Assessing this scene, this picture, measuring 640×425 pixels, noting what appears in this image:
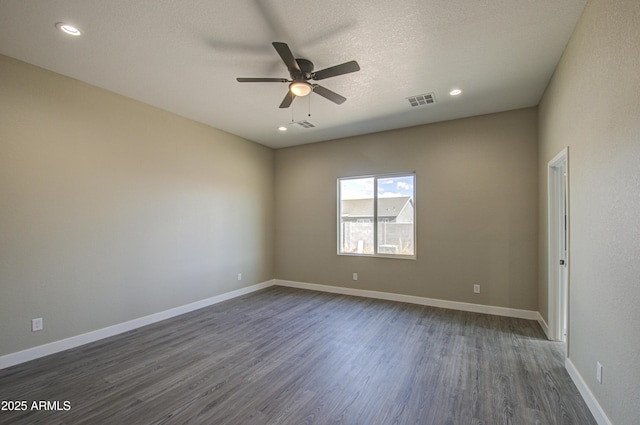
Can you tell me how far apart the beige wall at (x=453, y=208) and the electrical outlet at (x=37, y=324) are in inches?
159

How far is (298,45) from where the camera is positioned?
2.64 metres

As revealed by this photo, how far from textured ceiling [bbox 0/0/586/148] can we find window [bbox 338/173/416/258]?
1.64 metres

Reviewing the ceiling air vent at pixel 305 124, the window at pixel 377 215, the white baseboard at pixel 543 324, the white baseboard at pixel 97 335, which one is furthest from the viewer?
the window at pixel 377 215

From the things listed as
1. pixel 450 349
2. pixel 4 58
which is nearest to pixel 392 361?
pixel 450 349

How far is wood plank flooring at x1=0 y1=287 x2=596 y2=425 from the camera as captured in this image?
2070 millimetres

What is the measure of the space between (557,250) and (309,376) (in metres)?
3.19

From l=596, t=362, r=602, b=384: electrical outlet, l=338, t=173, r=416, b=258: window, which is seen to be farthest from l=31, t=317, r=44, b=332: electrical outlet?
l=596, t=362, r=602, b=384: electrical outlet

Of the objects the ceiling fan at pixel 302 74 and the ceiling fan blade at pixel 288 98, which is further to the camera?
the ceiling fan blade at pixel 288 98

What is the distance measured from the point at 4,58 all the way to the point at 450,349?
5.52m

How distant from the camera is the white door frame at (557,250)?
3281 mm

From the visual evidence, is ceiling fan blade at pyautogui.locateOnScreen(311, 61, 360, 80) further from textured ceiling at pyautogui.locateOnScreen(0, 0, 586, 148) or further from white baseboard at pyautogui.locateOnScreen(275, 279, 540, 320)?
white baseboard at pyautogui.locateOnScreen(275, 279, 540, 320)

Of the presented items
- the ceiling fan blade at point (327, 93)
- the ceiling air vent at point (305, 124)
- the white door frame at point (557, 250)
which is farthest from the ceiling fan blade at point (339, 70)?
A: the white door frame at point (557, 250)

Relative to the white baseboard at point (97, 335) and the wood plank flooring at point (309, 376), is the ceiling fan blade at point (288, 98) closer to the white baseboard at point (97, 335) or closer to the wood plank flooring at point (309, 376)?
the wood plank flooring at point (309, 376)

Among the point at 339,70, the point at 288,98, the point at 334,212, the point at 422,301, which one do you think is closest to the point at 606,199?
the point at 339,70
